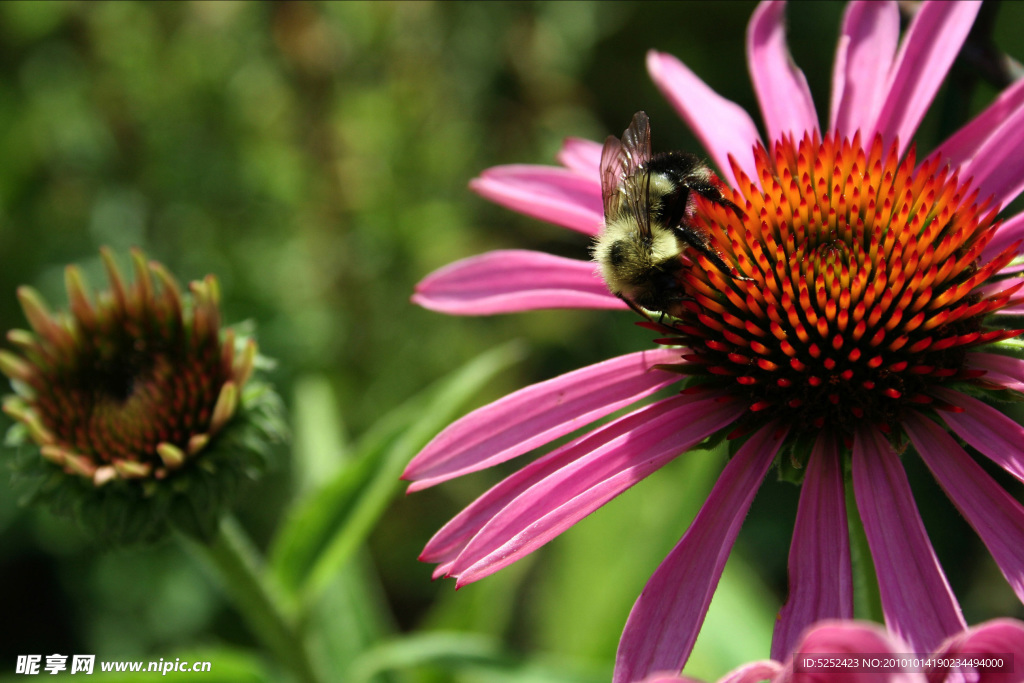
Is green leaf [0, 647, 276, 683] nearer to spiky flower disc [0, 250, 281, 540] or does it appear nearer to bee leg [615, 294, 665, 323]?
spiky flower disc [0, 250, 281, 540]

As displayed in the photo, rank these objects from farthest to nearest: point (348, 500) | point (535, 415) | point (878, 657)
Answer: point (348, 500)
point (535, 415)
point (878, 657)

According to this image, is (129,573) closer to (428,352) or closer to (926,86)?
(428,352)

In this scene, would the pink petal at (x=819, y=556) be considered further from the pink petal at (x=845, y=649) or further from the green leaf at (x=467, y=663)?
the green leaf at (x=467, y=663)

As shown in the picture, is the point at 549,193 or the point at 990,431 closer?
the point at 990,431

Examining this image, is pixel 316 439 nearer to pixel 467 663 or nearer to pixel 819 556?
pixel 467 663

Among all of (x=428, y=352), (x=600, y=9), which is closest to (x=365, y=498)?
(x=428, y=352)

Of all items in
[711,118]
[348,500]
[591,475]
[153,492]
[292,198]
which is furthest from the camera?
[292,198]

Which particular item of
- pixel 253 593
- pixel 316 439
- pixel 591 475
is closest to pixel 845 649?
pixel 591 475
